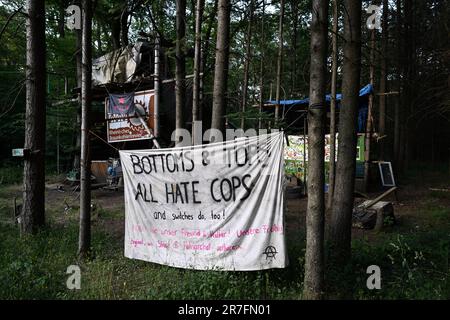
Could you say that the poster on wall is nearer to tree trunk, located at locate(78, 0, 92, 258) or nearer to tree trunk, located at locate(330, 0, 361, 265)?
tree trunk, located at locate(78, 0, 92, 258)

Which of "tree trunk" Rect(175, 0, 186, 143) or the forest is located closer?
the forest

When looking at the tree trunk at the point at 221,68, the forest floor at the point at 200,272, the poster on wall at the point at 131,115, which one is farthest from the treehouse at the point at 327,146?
the tree trunk at the point at 221,68

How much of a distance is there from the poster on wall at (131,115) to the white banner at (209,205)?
27.9 feet

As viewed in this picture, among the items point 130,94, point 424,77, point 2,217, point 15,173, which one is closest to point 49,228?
point 2,217

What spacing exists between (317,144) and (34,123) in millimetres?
6720

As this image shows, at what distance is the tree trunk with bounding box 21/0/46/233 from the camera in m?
8.22

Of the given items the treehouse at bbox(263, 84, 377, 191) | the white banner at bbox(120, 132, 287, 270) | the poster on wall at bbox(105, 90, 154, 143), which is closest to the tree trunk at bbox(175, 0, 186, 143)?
the white banner at bbox(120, 132, 287, 270)

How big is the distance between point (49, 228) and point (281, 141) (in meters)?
6.10

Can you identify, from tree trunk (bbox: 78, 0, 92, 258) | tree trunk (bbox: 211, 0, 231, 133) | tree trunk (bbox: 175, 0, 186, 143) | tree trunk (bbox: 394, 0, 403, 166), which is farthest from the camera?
tree trunk (bbox: 394, 0, 403, 166)

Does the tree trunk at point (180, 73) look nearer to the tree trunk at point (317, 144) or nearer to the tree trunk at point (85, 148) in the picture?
the tree trunk at point (85, 148)

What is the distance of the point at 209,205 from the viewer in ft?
17.5

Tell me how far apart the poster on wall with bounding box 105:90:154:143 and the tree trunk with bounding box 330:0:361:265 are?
30.5 ft

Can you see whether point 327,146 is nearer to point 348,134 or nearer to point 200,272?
point 348,134
